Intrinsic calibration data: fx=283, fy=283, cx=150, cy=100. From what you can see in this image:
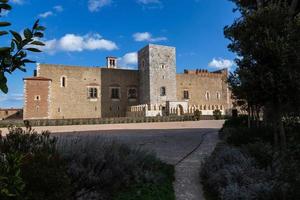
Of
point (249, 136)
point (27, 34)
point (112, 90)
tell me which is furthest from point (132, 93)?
point (27, 34)

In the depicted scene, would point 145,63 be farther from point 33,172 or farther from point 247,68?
point 33,172

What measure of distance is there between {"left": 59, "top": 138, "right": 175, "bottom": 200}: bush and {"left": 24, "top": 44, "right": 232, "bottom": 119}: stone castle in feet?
82.0

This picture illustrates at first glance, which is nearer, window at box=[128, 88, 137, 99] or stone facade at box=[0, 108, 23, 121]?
window at box=[128, 88, 137, 99]

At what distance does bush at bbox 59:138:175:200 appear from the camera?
383 cm

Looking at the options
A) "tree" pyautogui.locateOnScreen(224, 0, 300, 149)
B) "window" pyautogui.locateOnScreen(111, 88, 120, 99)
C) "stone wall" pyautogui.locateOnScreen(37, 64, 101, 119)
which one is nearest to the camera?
"tree" pyautogui.locateOnScreen(224, 0, 300, 149)

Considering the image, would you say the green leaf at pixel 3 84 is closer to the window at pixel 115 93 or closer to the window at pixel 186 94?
the window at pixel 115 93

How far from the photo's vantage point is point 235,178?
418 cm

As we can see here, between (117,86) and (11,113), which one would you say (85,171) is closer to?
(117,86)

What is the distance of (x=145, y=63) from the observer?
33.8m

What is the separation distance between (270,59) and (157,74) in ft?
88.2

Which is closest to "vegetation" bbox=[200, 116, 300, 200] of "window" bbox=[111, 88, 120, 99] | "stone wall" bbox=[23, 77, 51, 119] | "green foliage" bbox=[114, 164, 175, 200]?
"green foliage" bbox=[114, 164, 175, 200]

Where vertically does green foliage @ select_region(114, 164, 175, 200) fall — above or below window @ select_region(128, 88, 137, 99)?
below

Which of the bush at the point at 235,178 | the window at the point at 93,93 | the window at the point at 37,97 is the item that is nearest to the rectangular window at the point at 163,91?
the window at the point at 93,93

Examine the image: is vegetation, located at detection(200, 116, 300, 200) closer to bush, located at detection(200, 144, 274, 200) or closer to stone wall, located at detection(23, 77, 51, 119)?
bush, located at detection(200, 144, 274, 200)
